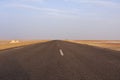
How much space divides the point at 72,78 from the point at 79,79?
1.06 ft

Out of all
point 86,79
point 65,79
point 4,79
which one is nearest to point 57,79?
point 65,79

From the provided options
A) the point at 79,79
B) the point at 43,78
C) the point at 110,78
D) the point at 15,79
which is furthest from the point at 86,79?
the point at 15,79

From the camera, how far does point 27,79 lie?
7.72 m

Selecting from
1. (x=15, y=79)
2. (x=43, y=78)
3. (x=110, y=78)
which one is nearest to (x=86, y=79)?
(x=110, y=78)

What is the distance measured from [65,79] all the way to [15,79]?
1591mm

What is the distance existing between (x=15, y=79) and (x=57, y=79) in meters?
1.34

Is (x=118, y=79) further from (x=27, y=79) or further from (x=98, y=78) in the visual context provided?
(x=27, y=79)

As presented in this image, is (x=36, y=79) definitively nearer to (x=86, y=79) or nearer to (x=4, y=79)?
(x=4, y=79)

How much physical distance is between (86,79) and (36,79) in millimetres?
1572

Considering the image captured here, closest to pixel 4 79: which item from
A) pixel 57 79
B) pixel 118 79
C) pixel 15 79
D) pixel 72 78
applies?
pixel 15 79

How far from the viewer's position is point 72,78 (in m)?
8.02

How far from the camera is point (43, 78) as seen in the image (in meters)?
7.96

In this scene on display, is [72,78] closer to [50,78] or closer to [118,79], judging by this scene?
[50,78]

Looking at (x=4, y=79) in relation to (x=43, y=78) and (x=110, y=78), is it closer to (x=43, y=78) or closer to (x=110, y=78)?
(x=43, y=78)
